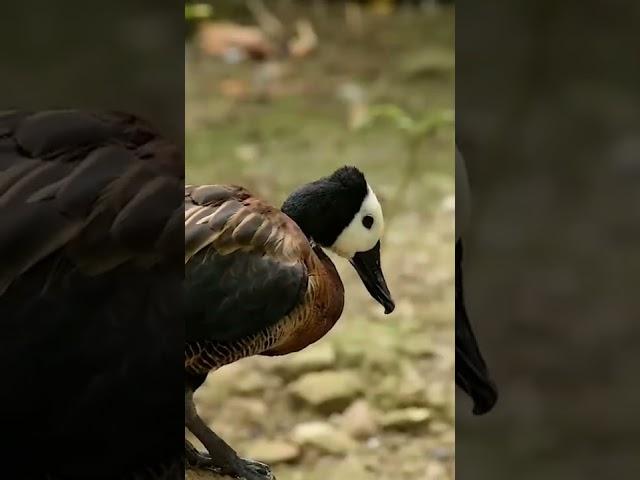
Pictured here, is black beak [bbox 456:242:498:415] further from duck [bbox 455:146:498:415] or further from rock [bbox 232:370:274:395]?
rock [bbox 232:370:274:395]

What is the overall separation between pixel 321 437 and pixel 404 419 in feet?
0.24

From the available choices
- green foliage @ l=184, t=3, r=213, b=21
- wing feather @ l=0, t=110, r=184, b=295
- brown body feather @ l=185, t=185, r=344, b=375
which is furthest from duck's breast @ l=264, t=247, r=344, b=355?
green foliage @ l=184, t=3, r=213, b=21

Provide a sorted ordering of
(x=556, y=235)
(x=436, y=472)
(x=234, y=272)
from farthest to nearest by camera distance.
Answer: (x=556, y=235), (x=436, y=472), (x=234, y=272)

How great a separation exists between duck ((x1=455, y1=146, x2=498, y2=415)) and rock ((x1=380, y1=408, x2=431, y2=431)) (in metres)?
0.06

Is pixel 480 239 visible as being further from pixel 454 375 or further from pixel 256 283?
pixel 256 283

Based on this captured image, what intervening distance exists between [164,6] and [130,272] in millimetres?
209

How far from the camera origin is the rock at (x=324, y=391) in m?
0.74

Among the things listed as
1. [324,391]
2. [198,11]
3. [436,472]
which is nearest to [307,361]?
[324,391]

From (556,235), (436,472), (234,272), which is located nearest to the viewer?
(234,272)

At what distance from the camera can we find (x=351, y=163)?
0.75 meters

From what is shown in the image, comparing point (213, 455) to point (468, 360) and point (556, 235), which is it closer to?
point (468, 360)

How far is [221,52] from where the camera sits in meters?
0.75

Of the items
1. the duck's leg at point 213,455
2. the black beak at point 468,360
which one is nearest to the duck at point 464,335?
the black beak at point 468,360

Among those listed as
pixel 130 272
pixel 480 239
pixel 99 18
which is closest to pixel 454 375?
pixel 480 239
